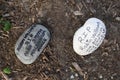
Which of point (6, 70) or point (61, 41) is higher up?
point (61, 41)

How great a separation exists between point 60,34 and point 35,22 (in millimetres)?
196

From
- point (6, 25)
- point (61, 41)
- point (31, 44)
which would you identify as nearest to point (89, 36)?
point (61, 41)

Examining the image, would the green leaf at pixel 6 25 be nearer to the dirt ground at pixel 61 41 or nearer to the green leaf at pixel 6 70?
the dirt ground at pixel 61 41

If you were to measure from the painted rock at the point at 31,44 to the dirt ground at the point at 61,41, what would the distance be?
46 mm

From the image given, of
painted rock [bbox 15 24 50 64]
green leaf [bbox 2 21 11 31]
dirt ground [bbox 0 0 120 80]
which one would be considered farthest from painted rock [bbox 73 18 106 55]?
green leaf [bbox 2 21 11 31]

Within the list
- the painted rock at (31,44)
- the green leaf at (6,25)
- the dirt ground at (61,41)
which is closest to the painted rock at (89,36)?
the dirt ground at (61,41)

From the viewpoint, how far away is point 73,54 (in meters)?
2.49

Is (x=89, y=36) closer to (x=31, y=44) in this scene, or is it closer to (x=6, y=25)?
(x=31, y=44)

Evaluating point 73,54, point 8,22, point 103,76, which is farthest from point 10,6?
point 103,76

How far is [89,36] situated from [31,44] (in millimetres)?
397

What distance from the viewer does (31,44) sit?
2428 millimetres

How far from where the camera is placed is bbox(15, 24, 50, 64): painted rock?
242 centimetres

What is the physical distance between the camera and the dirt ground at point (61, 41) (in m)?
2.46

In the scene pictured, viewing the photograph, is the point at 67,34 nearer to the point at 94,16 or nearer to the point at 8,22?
the point at 94,16
